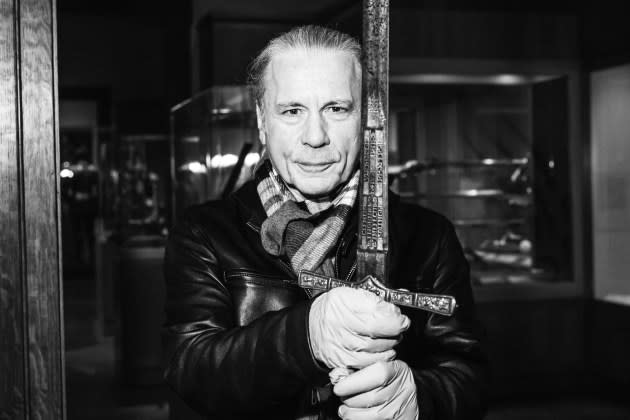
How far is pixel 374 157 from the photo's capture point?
127cm

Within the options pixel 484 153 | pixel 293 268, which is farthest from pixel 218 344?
pixel 484 153

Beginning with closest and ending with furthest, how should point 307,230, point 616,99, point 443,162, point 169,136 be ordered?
point 307,230
point 616,99
point 443,162
point 169,136

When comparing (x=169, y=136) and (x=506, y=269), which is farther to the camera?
(x=169, y=136)

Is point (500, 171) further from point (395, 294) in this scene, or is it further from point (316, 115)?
point (395, 294)

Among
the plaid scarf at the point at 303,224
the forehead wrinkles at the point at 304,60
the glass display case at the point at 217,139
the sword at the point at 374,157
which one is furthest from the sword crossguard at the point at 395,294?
the glass display case at the point at 217,139

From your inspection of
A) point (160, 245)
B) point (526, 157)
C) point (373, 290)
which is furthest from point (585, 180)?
point (373, 290)

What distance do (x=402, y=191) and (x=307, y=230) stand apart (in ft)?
10.6

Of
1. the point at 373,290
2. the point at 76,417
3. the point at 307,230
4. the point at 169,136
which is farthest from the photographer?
the point at 169,136

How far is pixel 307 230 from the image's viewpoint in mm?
Result: 1628

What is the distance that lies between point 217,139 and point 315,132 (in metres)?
3.16

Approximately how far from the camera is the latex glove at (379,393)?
1.28 metres

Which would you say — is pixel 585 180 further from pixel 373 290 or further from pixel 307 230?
pixel 373 290

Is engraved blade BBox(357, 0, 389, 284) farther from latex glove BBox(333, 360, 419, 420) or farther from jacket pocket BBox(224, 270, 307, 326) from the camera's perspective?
jacket pocket BBox(224, 270, 307, 326)

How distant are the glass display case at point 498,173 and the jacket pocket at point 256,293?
312 cm
